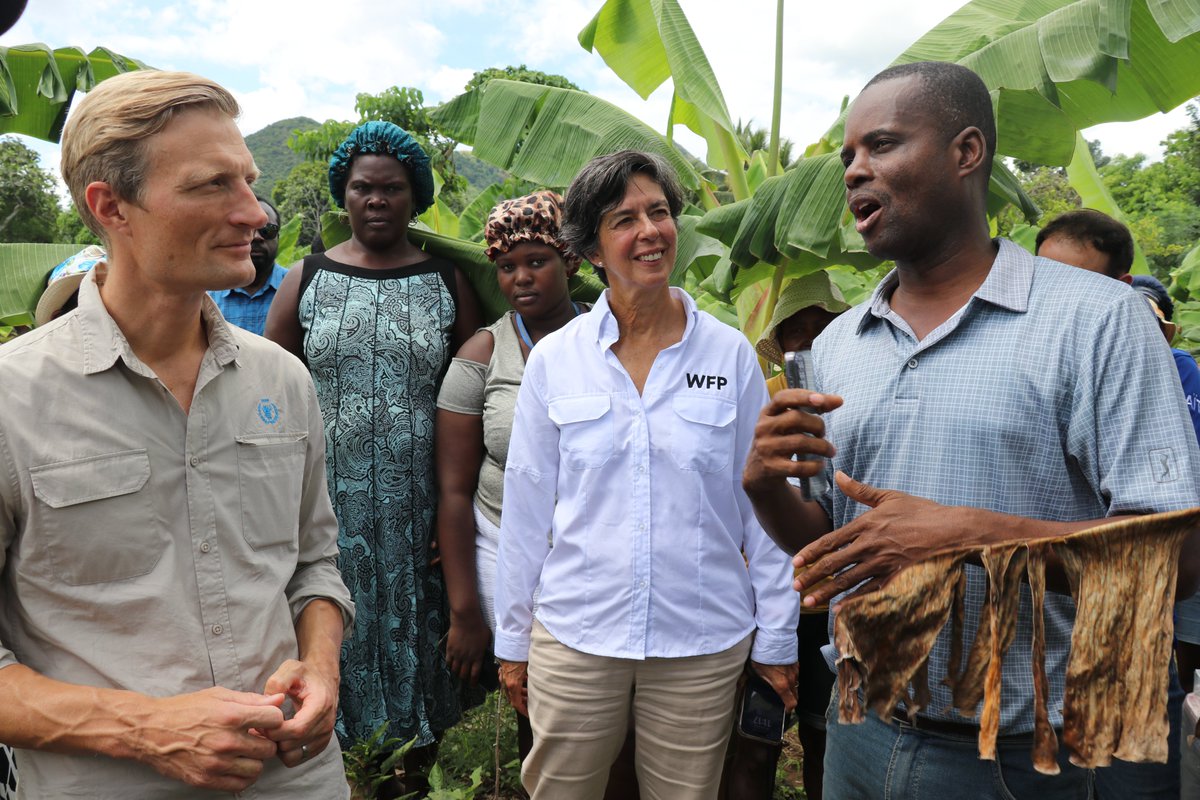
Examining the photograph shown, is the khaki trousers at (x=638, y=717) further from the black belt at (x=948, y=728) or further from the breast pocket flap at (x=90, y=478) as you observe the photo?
the breast pocket flap at (x=90, y=478)

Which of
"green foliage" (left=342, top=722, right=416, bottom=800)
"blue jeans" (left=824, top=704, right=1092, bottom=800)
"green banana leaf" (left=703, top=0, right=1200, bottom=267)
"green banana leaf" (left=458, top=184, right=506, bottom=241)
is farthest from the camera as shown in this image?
"green banana leaf" (left=458, top=184, right=506, bottom=241)

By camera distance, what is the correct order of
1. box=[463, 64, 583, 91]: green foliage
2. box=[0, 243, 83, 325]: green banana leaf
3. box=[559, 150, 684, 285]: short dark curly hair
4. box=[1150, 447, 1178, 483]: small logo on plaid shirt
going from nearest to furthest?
box=[1150, 447, 1178, 483]: small logo on plaid shirt → box=[559, 150, 684, 285]: short dark curly hair → box=[0, 243, 83, 325]: green banana leaf → box=[463, 64, 583, 91]: green foliage

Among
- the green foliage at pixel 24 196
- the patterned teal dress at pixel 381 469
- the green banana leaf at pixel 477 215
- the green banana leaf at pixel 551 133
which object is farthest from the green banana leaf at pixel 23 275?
the green foliage at pixel 24 196

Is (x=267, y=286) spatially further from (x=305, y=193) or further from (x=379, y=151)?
(x=305, y=193)

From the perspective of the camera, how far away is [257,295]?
4.17 m

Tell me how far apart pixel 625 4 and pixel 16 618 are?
492cm

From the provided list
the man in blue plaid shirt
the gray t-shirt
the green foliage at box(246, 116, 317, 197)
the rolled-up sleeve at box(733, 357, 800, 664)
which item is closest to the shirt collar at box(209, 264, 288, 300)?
the gray t-shirt

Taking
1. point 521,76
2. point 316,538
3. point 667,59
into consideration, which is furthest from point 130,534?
point 521,76

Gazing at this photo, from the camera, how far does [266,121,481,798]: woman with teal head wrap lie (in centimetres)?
331

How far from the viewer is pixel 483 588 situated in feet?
10.8

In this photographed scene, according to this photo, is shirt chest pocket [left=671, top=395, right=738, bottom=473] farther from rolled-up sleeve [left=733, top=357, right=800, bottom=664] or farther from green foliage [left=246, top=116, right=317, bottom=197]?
green foliage [left=246, top=116, right=317, bottom=197]

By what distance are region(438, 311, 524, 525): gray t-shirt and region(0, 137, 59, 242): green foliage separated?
24061mm

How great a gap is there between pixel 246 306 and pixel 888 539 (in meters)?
3.38

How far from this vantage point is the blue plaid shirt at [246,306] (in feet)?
13.4
